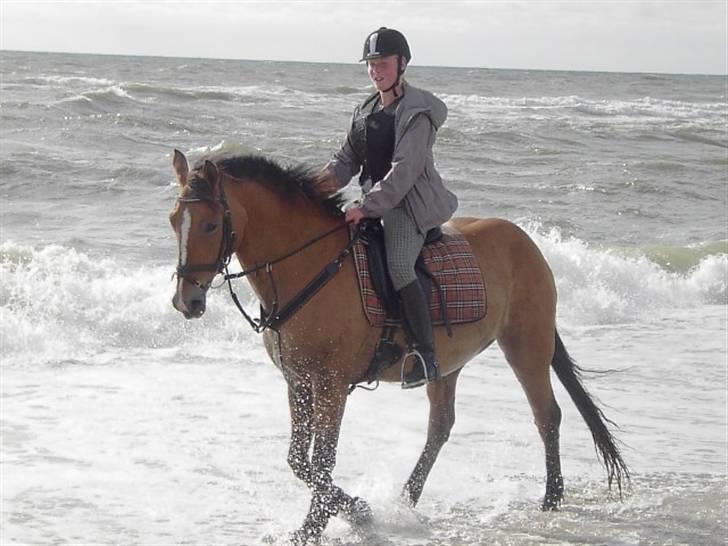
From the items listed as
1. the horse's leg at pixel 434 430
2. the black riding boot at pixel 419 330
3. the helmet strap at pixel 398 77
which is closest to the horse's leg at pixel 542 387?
the horse's leg at pixel 434 430

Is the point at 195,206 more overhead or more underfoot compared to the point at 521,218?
more overhead

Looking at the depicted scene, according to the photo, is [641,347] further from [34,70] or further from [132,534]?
[34,70]

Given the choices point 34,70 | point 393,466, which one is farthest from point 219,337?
point 34,70

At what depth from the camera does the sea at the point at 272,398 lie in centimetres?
583

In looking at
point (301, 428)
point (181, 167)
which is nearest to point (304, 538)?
point (301, 428)

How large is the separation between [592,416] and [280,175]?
244 cm

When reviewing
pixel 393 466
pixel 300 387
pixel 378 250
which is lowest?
pixel 393 466

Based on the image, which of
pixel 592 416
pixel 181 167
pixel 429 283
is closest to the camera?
pixel 181 167

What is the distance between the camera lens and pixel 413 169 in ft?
16.4

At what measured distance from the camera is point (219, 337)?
32.6 feet

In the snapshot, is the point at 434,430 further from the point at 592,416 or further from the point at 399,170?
the point at 399,170

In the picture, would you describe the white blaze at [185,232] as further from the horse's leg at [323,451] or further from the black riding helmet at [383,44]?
the black riding helmet at [383,44]

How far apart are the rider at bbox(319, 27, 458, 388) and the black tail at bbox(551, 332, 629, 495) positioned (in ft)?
4.23

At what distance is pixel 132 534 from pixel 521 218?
1242 centimetres
